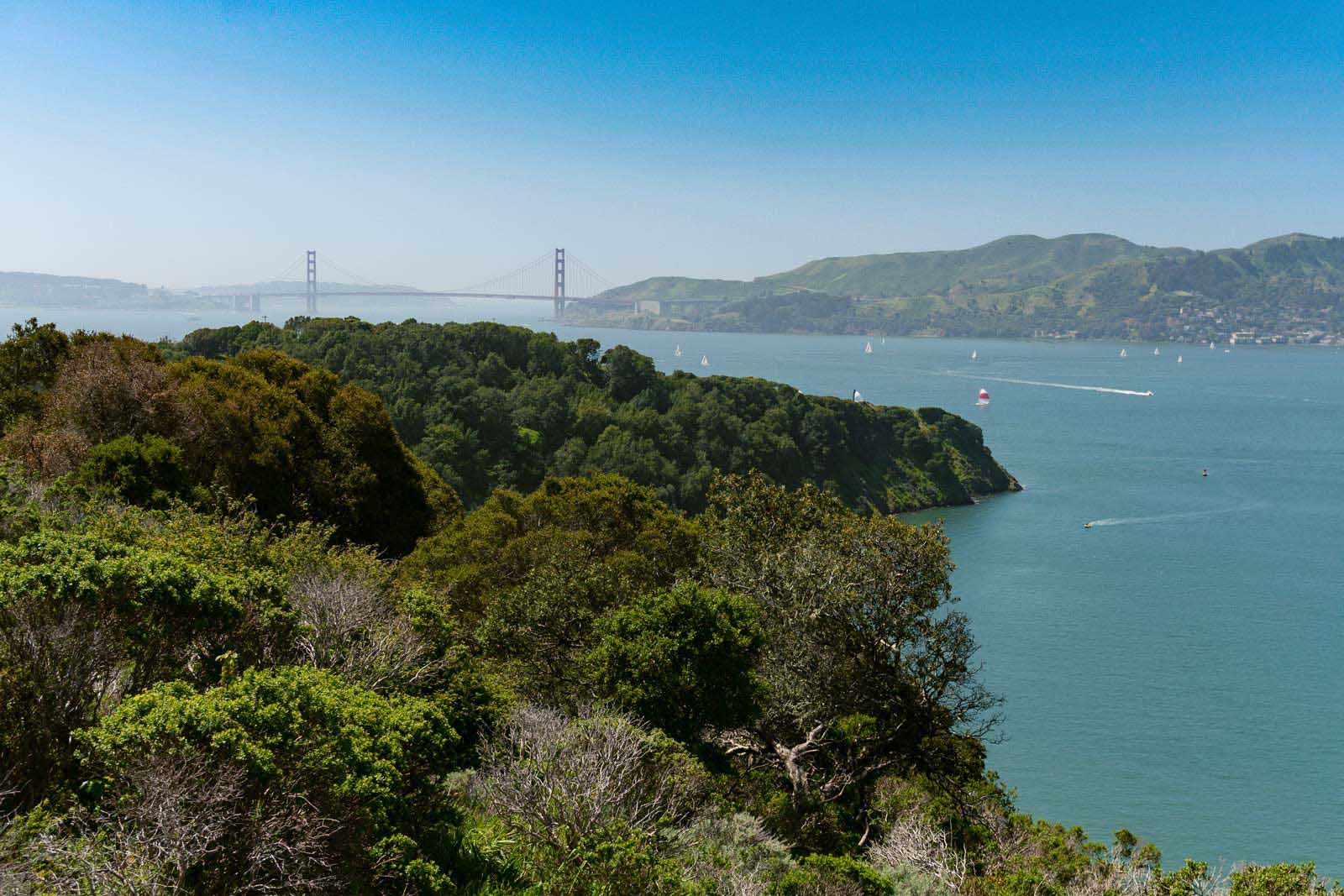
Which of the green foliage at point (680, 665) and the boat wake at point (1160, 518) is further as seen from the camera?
the boat wake at point (1160, 518)

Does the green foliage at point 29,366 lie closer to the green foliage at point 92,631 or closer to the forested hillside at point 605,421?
the green foliage at point 92,631

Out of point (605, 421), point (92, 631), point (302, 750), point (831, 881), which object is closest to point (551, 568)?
point (831, 881)

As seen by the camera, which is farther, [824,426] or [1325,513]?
[824,426]

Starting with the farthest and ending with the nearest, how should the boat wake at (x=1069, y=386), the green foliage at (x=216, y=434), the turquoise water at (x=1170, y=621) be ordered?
the boat wake at (x=1069, y=386)
the turquoise water at (x=1170, y=621)
the green foliage at (x=216, y=434)

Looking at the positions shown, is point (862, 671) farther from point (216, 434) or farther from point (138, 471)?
point (216, 434)

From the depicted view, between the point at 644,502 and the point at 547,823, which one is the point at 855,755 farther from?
the point at 644,502

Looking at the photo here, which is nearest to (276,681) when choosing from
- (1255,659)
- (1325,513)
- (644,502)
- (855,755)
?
(855,755)

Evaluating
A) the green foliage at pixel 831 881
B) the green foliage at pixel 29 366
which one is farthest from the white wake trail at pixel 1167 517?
the green foliage at pixel 831 881
